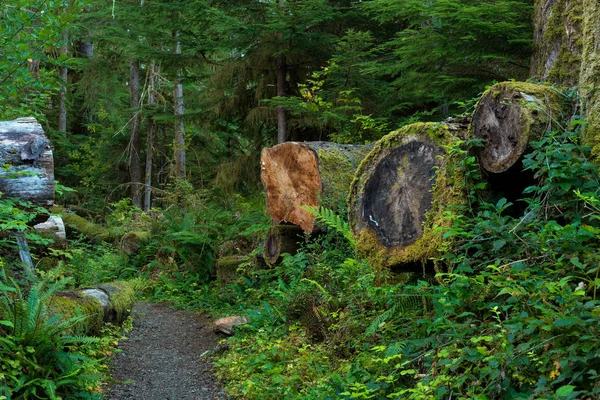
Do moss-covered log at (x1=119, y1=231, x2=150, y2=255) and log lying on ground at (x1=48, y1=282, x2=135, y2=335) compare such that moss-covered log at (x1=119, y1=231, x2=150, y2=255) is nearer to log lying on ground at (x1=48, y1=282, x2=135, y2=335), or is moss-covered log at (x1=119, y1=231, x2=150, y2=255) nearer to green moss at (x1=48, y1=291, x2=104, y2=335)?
log lying on ground at (x1=48, y1=282, x2=135, y2=335)

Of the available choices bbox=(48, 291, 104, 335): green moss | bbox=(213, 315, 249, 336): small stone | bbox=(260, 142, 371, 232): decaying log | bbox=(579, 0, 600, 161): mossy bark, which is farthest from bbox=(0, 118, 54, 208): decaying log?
bbox=(579, 0, 600, 161): mossy bark

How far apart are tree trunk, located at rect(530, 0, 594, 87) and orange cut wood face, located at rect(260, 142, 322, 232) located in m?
3.37

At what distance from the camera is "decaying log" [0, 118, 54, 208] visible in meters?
5.55

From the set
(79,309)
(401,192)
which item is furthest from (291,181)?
(79,309)

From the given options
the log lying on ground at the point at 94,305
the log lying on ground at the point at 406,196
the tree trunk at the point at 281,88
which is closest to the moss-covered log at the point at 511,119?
the log lying on ground at the point at 406,196

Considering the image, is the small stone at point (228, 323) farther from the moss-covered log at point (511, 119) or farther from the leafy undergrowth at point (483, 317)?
the moss-covered log at point (511, 119)

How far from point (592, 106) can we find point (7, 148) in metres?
5.53

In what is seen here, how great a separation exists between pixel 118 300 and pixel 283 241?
2677mm

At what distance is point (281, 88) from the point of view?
39.7ft

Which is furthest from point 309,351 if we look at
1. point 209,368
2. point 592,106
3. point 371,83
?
point 371,83

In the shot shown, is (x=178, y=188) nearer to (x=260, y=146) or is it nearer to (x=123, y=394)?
(x=260, y=146)

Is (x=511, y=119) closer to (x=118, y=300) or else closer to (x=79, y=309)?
(x=79, y=309)

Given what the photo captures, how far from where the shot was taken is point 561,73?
4918mm

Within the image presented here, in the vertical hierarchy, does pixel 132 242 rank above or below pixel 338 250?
below
